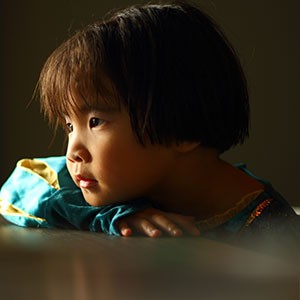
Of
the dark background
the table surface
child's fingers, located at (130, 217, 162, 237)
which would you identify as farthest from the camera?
the dark background

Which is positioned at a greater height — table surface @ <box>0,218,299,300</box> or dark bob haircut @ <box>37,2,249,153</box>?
dark bob haircut @ <box>37,2,249,153</box>

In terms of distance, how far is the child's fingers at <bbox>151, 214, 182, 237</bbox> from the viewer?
566mm

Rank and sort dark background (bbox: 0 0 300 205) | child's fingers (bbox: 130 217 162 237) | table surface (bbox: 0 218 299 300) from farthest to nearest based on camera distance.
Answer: dark background (bbox: 0 0 300 205) → child's fingers (bbox: 130 217 162 237) → table surface (bbox: 0 218 299 300)

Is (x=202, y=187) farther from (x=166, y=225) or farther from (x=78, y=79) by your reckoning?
(x=78, y=79)

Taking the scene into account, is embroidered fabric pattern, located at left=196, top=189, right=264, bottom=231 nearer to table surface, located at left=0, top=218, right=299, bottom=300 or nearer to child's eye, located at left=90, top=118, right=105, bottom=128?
table surface, located at left=0, top=218, right=299, bottom=300

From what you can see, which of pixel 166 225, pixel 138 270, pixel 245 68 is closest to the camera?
pixel 138 270

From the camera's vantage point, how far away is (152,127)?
585 mm

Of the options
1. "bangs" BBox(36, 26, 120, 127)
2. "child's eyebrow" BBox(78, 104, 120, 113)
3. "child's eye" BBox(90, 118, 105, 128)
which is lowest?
"child's eye" BBox(90, 118, 105, 128)

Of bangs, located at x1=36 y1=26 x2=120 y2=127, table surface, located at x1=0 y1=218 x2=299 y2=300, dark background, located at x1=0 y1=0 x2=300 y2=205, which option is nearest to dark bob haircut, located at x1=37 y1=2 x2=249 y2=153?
bangs, located at x1=36 y1=26 x2=120 y2=127

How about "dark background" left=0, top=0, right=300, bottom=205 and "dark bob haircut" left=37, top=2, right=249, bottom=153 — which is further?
"dark background" left=0, top=0, right=300, bottom=205

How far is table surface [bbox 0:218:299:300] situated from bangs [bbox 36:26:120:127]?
0.16m

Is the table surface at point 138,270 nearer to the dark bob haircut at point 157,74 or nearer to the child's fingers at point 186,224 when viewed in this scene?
the child's fingers at point 186,224

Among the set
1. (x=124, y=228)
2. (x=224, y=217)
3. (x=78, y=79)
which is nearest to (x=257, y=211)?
(x=224, y=217)

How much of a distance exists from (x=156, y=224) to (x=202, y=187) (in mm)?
104
